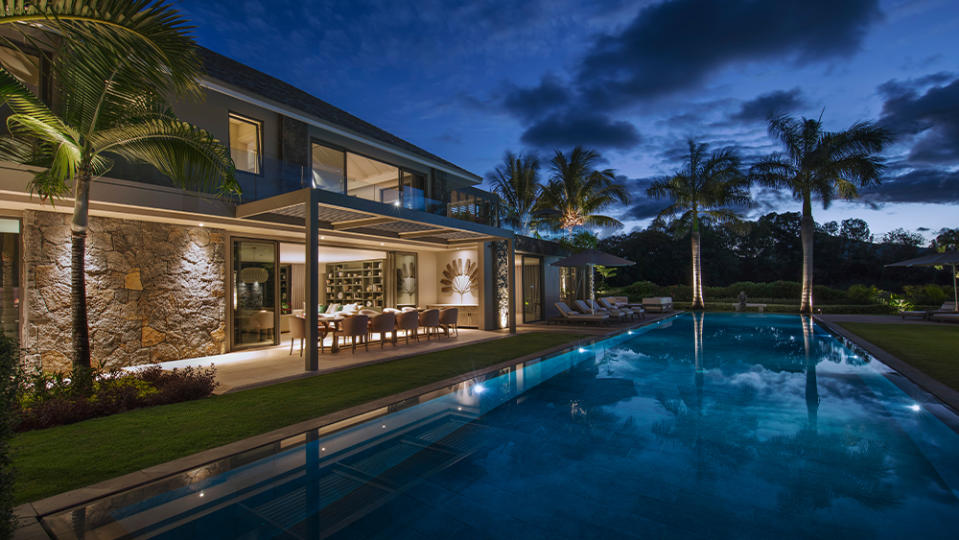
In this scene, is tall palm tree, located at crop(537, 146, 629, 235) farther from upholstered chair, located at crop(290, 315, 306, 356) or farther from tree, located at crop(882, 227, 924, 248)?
tree, located at crop(882, 227, 924, 248)

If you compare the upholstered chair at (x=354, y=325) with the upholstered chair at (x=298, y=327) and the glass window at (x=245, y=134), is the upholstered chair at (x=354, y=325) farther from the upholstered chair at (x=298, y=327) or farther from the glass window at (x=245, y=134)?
the glass window at (x=245, y=134)

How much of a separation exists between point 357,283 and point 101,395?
423 inches

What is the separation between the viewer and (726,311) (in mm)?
22594

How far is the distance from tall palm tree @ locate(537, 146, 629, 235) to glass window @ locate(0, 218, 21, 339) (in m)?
18.2

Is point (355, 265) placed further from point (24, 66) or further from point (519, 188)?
point (519, 188)

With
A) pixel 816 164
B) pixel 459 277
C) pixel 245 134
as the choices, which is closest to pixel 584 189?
pixel 459 277

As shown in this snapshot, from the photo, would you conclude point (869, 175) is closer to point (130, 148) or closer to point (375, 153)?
point (375, 153)

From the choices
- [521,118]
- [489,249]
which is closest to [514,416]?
[489,249]

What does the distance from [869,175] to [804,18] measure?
945 centimetres

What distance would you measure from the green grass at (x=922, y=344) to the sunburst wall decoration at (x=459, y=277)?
10.9 metres

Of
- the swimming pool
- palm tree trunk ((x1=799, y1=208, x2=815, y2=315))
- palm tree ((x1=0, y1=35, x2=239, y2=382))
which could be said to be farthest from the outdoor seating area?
palm tree trunk ((x1=799, y1=208, x2=815, y2=315))

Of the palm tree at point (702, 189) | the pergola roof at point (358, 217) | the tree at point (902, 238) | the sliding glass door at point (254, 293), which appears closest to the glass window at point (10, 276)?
the pergola roof at point (358, 217)

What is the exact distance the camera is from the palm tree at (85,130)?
4605 mm

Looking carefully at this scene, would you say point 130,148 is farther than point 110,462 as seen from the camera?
Yes
